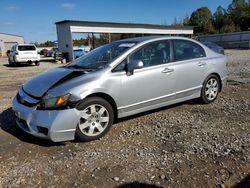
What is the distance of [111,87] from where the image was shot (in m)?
4.24

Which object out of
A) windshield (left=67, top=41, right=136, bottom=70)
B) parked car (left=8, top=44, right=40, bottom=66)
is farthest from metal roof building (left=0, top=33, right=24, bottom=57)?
windshield (left=67, top=41, right=136, bottom=70)

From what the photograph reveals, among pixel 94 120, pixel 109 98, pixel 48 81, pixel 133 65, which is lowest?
pixel 94 120

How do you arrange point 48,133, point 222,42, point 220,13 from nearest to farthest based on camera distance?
point 48,133 < point 222,42 < point 220,13

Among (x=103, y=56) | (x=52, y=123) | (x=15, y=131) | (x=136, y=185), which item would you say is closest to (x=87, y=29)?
(x=103, y=56)

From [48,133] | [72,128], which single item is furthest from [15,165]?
[72,128]

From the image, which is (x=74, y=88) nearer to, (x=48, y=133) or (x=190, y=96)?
(x=48, y=133)

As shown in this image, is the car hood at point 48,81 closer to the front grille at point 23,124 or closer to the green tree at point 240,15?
the front grille at point 23,124

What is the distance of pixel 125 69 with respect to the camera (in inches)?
175

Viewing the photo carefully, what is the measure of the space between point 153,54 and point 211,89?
71.9 inches

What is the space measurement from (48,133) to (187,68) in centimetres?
299

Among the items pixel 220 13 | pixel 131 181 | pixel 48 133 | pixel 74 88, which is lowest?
pixel 131 181

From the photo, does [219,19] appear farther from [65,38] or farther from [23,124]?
[23,124]

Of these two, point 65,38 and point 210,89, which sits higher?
point 65,38

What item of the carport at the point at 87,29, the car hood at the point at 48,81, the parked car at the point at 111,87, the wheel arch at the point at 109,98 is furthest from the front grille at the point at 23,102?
the carport at the point at 87,29
